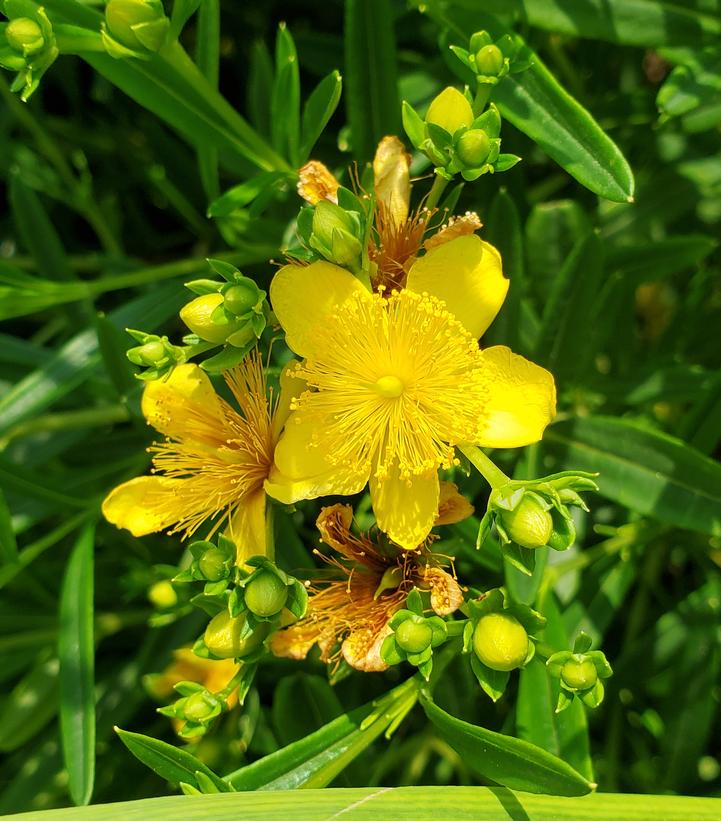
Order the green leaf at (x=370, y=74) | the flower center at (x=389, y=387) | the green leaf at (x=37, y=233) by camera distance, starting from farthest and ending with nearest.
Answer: the green leaf at (x=37, y=233) → the green leaf at (x=370, y=74) → the flower center at (x=389, y=387)

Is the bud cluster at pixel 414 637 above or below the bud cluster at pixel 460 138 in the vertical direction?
below

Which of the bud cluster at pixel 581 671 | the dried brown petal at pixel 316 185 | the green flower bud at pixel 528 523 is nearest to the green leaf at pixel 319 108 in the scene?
the dried brown petal at pixel 316 185

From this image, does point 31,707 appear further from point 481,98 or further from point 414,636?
point 481,98

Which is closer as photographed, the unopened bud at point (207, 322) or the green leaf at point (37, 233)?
the unopened bud at point (207, 322)

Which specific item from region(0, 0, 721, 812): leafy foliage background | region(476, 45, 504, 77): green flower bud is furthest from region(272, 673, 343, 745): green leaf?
region(476, 45, 504, 77): green flower bud

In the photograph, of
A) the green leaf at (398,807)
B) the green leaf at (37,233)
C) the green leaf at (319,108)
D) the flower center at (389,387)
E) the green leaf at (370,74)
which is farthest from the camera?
the green leaf at (37,233)

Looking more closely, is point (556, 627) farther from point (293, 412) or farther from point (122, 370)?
point (122, 370)

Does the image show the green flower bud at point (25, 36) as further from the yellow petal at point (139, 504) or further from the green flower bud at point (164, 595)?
the green flower bud at point (164, 595)
